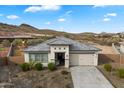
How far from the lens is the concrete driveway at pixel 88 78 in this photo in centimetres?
1552

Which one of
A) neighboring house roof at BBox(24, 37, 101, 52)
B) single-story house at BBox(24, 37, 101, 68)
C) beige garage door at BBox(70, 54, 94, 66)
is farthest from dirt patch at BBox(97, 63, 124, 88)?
neighboring house roof at BBox(24, 37, 101, 52)

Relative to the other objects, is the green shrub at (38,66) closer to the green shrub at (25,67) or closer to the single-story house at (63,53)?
the green shrub at (25,67)

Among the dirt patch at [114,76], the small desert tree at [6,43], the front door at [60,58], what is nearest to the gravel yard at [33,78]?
the front door at [60,58]

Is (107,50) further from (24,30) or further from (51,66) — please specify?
(24,30)

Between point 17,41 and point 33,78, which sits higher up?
point 17,41

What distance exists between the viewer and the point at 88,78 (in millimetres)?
17188

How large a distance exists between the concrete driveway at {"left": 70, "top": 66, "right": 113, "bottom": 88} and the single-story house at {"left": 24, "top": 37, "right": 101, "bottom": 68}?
844 mm

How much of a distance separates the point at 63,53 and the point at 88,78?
4.41 metres

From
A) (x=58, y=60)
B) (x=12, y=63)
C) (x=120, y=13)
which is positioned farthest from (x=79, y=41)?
(x=12, y=63)

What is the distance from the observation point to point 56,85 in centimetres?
1596

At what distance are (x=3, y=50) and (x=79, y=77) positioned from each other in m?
7.10

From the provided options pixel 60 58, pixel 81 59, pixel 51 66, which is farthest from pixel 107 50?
pixel 51 66
